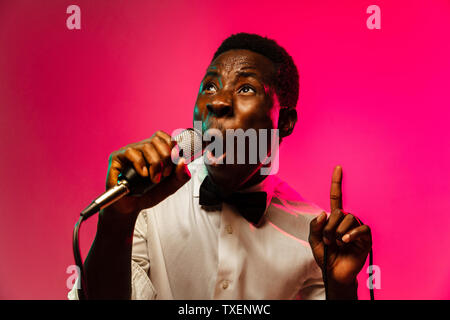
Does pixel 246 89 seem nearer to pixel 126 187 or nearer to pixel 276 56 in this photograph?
pixel 276 56

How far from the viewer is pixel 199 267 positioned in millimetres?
1499

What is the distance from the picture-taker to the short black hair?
5.14 ft

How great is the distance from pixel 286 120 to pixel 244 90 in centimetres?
31

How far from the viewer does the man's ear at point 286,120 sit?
1.66 metres

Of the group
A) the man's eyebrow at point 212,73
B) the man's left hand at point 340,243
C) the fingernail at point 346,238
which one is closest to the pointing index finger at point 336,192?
the man's left hand at point 340,243

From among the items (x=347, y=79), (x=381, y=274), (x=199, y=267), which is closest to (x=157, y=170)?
(x=199, y=267)

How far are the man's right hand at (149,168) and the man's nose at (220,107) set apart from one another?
335 millimetres

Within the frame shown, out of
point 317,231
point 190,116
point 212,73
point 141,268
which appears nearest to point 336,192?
point 317,231

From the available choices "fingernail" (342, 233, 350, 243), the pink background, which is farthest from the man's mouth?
the pink background

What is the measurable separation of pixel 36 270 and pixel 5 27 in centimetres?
127

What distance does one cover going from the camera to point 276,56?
5.25 feet
